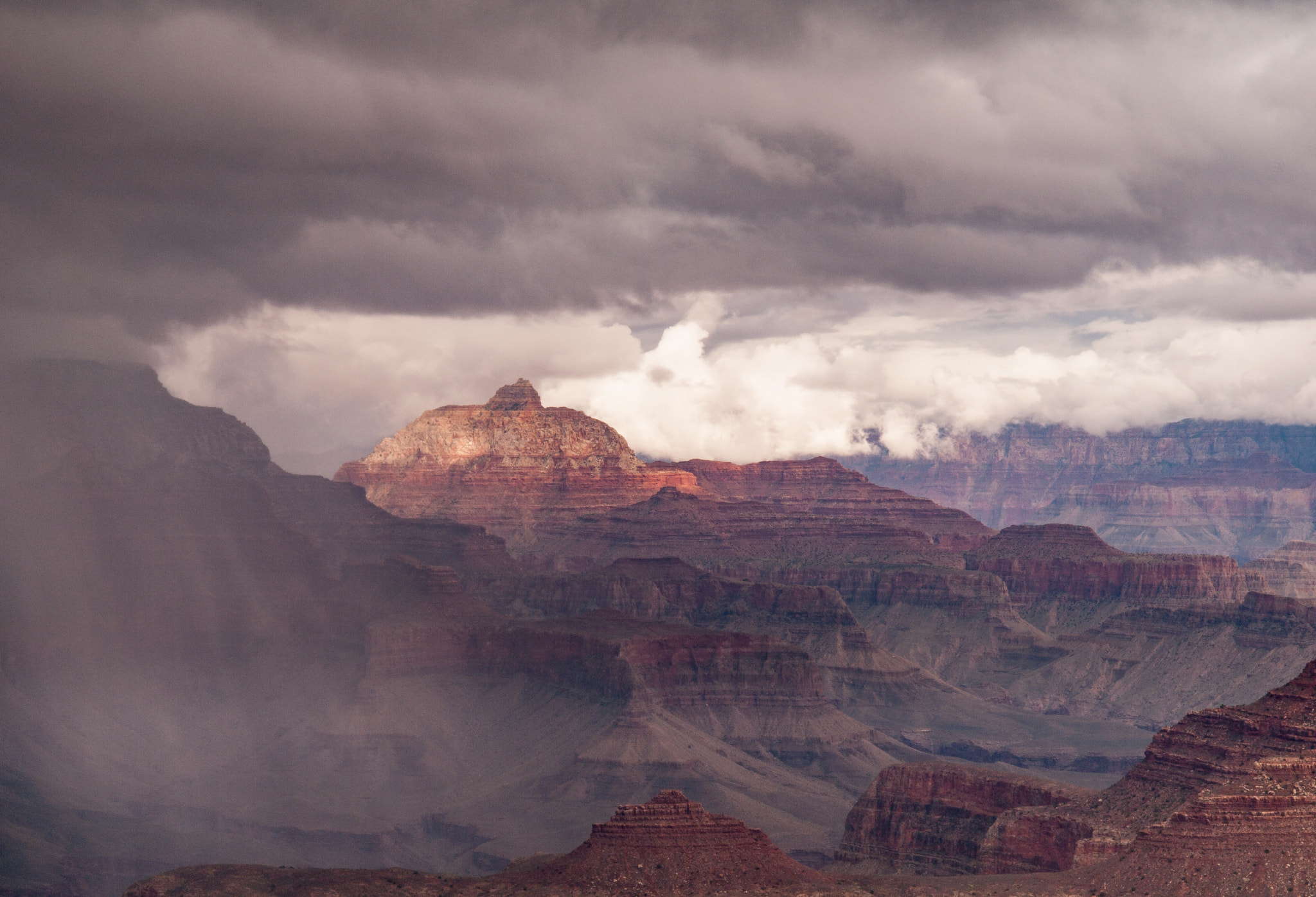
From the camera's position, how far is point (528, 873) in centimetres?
12962

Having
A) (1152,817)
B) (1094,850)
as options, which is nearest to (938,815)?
(1152,817)

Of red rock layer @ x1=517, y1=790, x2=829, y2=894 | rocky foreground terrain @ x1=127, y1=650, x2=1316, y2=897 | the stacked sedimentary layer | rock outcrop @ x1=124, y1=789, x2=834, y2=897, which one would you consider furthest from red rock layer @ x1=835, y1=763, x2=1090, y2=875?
rock outcrop @ x1=124, y1=789, x2=834, y2=897

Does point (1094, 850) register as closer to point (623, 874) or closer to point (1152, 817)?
point (1152, 817)

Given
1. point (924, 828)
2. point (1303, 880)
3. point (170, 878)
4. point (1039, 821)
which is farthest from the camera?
point (924, 828)

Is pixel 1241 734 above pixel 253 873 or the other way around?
above

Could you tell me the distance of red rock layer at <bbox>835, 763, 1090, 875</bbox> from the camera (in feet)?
535

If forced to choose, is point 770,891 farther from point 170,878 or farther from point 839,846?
point 839,846

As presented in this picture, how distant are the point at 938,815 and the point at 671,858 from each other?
175 feet

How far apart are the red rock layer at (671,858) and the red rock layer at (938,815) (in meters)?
30.2

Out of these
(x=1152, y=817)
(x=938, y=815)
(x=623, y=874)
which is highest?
(x=1152, y=817)

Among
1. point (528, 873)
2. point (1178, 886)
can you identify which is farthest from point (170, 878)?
point (1178, 886)

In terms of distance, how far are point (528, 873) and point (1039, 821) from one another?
4189 cm

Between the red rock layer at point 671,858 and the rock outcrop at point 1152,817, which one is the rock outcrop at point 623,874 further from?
the rock outcrop at point 1152,817

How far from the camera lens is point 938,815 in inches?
6836
